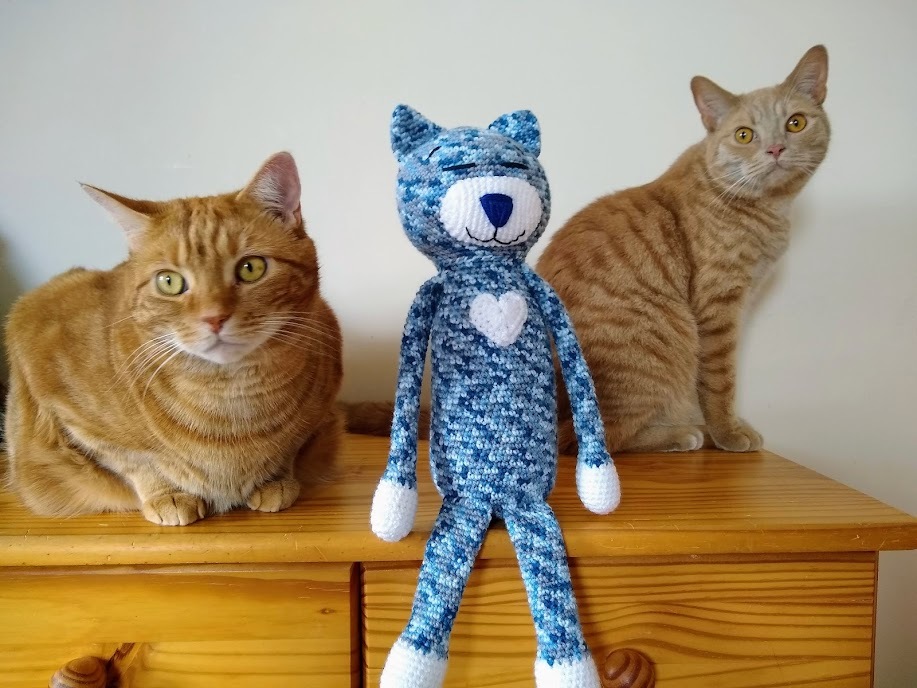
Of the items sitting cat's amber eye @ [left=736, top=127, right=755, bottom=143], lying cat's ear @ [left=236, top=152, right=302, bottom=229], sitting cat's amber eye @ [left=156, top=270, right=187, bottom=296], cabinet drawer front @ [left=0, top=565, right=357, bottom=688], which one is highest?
sitting cat's amber eye @ [left=736, top=127, right=755, bottom=143]

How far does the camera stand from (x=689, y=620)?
21.9 inches

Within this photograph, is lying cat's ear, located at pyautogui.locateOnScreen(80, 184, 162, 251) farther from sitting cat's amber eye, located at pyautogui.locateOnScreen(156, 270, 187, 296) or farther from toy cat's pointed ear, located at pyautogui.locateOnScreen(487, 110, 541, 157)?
toy cat's pointed ear, located at pyautogui.locateOnScreen(487, 110, 541, 157)

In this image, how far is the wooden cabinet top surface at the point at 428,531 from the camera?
0.52 metres

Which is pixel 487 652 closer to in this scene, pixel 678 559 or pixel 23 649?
pixel 678 559

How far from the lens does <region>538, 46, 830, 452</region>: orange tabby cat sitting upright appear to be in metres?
0.86

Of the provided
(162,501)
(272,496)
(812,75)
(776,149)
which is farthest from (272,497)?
(812,75)

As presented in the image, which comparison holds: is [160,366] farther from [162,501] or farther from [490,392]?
[490,392]

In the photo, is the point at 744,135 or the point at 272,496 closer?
the point at 272,496

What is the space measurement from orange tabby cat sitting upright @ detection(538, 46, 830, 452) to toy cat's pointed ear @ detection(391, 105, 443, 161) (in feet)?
1.39

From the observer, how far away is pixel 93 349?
631 mm

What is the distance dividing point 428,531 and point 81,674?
0.35 metres

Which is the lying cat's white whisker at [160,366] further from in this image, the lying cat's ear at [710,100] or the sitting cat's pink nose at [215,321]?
the lying cat's ear at [710,100]

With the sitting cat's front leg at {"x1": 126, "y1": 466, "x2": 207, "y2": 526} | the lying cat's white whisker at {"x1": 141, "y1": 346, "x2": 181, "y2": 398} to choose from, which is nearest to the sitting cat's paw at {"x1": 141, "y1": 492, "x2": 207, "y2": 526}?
the sitting cat's front leg at {"x1": 126, "y1": 466, "x2": 207, "y2": 526}

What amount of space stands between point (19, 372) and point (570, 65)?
996 millimetres
